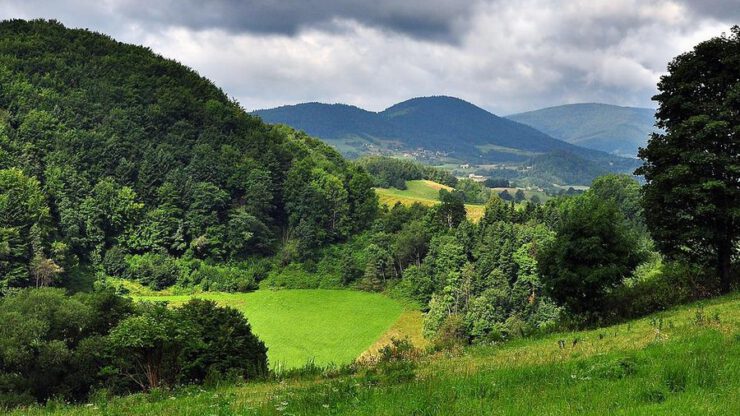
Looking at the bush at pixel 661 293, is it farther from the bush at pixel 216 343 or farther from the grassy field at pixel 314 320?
the grassy field at pixel 314 320

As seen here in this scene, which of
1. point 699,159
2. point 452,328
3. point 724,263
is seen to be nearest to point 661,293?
point 724,263

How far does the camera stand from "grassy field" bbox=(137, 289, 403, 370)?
70.6 meters

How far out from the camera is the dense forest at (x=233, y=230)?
2598cm

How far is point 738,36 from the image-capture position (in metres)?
25.2

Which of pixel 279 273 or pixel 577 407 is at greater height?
pixel 577 407

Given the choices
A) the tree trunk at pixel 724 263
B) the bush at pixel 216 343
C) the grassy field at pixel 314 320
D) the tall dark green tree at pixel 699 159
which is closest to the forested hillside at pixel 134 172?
the grassy field at pixel 314 320

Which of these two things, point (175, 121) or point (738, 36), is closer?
point (738, 36)

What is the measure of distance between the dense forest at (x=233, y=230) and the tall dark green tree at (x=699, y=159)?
104 millimetres

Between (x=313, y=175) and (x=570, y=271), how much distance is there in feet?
360

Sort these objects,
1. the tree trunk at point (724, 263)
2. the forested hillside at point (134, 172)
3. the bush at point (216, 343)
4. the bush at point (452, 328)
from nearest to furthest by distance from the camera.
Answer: the tree trunk at point (724, 263) < the bush at point (216, 343) < the bush at point (452, 328) < the forested hillside at point (134, 172)

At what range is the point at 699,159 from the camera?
2444 centimetres

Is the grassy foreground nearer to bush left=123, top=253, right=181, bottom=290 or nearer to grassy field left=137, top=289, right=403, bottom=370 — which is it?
grassy field left=137, top=289, right=403, bottom=370

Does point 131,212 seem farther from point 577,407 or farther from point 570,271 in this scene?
point 577,407

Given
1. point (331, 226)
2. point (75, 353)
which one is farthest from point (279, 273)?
point (75, 353)
